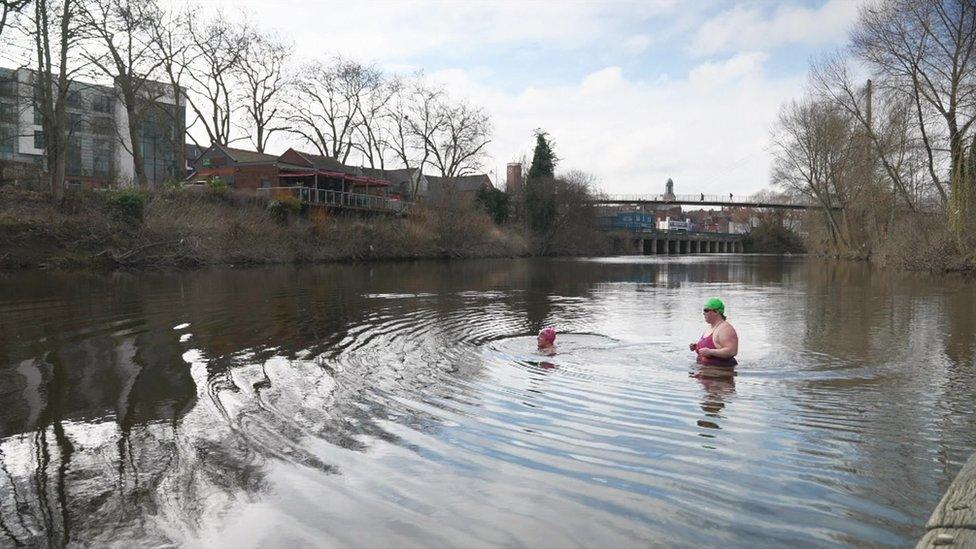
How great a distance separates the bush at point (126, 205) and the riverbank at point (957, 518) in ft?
139

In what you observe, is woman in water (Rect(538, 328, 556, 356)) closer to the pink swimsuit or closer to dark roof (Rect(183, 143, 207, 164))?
the pink swimsuit

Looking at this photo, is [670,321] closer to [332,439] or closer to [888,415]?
[888,415]

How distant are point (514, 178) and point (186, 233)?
57.0 m

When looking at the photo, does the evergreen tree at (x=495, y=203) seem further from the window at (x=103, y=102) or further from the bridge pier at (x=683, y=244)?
the window at (x=103, y=102)

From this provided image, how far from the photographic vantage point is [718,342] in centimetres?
1059

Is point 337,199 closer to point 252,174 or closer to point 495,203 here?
point 252,174

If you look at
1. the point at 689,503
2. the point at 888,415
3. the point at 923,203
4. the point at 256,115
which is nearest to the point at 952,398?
the point at 888,415

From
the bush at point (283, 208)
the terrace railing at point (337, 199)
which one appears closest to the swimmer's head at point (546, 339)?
the bush at point (283, 208)

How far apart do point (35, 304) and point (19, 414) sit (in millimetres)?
12710

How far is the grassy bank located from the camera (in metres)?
34.8

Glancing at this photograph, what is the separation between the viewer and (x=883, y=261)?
4406 cm

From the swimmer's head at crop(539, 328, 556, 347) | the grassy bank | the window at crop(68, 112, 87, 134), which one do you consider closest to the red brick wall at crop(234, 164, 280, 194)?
the grassy bank

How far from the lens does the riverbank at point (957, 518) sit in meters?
3.29

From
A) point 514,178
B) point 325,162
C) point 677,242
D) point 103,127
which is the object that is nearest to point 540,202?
point 514,178
